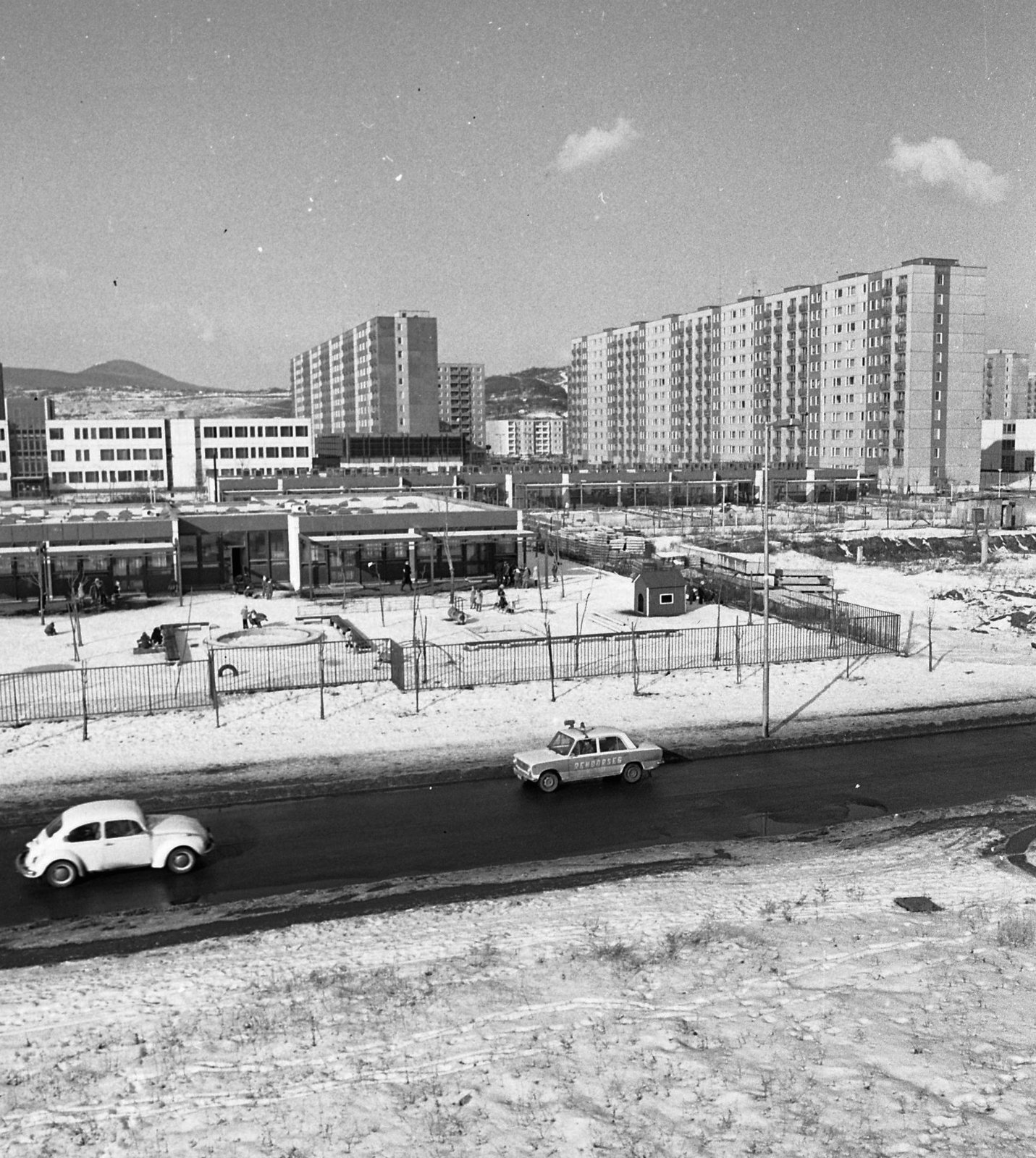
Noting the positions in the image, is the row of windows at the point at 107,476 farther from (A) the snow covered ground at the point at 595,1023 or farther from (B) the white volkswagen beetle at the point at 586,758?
(B) the white volkswagen beetle at the point at 586,758

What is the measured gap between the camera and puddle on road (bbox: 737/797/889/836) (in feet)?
65.9

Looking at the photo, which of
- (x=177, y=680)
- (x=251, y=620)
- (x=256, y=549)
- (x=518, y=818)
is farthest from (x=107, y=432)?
(x=518, y=818)

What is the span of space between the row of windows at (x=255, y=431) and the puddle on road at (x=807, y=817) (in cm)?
9013

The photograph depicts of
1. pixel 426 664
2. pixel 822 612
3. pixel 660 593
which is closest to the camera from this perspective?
pixel 426 664

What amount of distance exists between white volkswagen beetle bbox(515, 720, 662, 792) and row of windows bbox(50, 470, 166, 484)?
3196 inches

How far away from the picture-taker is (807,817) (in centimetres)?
2075

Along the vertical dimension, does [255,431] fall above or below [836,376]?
below

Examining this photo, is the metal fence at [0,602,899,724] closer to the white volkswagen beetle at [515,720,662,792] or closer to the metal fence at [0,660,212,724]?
the metal fence at [0,660,212,724]

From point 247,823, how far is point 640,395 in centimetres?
14446

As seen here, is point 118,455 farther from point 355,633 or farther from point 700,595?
point 700,595

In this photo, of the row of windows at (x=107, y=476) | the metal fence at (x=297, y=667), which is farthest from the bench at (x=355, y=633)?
the row of windows at (x=107, y=476)

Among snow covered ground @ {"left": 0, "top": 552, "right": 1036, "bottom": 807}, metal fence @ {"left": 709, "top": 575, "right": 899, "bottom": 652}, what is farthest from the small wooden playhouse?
metal fence @ {"left": 709, "top": 575, "right": 899, "bottom": 652}

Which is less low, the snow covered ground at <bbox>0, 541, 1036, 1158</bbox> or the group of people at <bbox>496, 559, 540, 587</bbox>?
the group of people at <bbox>496, 559, 540, 587</bbox>

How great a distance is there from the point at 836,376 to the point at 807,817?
113 m
